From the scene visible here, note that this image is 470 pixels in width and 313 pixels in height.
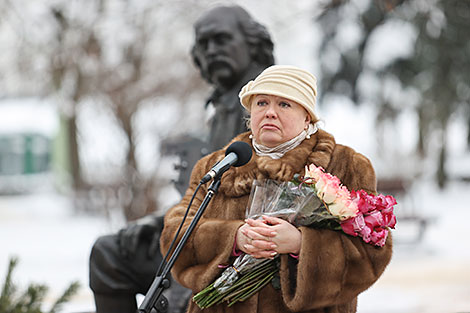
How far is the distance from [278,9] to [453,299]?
856cm

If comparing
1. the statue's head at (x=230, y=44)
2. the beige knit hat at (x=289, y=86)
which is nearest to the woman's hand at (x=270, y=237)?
the beige knit hat at (x=289, y=86)

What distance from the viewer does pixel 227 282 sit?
6.47 feet

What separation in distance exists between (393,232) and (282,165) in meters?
9.50

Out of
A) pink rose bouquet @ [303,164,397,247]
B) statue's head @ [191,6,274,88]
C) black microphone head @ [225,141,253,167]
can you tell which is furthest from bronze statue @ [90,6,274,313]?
pink rose bouquet @ [303,164,397,247]

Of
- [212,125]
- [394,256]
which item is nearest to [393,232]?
[394,256]

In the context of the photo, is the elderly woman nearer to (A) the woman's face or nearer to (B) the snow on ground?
(A) the woman's face

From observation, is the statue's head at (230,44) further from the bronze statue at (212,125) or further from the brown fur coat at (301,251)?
the brown fur coat at (301,251)

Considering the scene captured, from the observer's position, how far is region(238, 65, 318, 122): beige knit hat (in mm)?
2020

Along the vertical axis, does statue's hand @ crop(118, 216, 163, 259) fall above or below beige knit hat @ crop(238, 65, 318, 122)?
below

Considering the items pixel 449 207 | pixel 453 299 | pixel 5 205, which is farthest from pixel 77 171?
pixel 453 299

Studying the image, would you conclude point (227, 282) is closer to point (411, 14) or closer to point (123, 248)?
point (123, 248)

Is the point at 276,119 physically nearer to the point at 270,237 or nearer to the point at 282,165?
the point at 282,165

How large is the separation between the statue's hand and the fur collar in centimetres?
105

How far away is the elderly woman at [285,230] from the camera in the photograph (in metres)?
1.91
